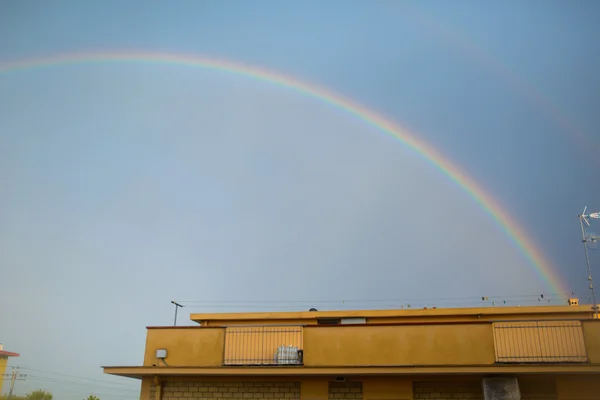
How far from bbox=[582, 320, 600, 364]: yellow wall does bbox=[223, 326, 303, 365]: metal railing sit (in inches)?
357

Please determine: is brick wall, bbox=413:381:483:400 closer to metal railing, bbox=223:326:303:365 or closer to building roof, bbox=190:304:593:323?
metal railing, bbox=223:326:303:365

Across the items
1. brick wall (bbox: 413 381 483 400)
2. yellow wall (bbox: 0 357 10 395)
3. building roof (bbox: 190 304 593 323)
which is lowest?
brick wall (bbox: 413 381 483 400)

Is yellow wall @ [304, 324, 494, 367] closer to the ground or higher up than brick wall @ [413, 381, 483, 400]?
higher up

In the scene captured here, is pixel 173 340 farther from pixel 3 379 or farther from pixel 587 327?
pixel 3 379

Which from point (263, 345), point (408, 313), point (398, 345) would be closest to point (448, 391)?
point (398, 345)

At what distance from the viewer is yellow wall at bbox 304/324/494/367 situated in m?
21.5

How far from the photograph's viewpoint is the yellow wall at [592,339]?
20.6m

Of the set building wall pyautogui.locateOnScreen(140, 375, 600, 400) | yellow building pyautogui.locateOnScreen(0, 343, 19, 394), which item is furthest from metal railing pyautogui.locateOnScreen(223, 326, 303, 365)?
yellow building pyautogui.locateOnScreen(0, 343, 19, 394)

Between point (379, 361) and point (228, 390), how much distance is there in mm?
5252

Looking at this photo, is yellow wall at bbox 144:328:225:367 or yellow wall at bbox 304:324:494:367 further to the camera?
yellow wall at bbox 144:328:225:367

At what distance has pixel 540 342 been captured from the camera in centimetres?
2102

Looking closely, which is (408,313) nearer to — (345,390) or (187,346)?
(345,390)

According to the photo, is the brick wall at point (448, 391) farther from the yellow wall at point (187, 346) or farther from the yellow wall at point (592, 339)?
the yellow wall at point (187, 346)

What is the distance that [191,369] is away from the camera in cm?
2225
